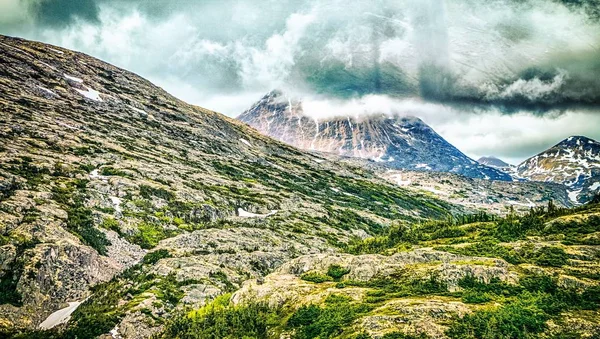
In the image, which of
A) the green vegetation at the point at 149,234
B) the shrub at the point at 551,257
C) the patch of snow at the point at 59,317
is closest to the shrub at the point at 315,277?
the shrub at the point at 551,257

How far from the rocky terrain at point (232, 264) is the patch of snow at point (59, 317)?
0.30 m

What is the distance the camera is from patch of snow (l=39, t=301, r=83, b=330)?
57812 mm

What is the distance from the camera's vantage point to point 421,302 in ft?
111

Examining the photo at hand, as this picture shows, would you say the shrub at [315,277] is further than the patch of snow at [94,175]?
No

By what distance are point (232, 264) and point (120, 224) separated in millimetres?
33460

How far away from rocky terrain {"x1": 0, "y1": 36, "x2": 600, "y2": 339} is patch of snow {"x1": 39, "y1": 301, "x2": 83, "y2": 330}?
0.99 feet

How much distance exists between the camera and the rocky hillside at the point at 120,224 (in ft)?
209

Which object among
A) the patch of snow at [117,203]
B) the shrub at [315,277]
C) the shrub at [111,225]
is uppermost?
the patch of snow at [117,203]

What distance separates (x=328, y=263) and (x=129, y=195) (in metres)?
84.5

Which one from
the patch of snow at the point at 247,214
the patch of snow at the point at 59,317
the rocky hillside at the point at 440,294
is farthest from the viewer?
the patch of snow at the point at 247,214

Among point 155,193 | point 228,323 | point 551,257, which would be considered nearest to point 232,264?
point 228,323

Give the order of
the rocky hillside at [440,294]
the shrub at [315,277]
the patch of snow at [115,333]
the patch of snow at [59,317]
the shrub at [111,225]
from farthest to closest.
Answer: the shrub at [111,225] → the patch of snow at [59,317] → the patch of snow at [115,333] → the shrub at [315,277] → the rocky hillside at [440,294]

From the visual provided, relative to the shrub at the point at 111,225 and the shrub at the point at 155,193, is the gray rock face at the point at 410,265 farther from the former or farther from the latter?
the shrub at the point at 155,193

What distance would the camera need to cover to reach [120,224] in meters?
98.1
